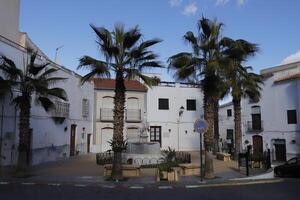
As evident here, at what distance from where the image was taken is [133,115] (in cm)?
3600

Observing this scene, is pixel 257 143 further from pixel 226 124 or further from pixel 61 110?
pixel 61 110

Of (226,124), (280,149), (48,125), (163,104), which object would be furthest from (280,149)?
(48,125)

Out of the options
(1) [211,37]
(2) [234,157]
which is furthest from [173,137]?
(1) [211,37]

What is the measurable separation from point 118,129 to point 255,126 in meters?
24.5

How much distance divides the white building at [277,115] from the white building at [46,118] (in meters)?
16.9

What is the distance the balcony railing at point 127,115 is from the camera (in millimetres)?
35219

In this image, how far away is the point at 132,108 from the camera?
36.6m

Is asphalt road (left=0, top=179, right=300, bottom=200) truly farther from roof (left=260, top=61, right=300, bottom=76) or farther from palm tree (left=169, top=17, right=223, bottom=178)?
roof (left=260, top=61, right=300, bottom=76)

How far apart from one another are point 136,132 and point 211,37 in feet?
67.3

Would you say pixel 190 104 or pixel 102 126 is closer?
pixel 102 126

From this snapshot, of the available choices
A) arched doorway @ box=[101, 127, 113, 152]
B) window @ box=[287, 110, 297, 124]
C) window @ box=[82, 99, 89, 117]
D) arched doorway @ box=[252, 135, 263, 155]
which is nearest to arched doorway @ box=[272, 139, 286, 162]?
arched doorway @ box=[252, 135, 263, 155]

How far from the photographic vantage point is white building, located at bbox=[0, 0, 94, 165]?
1959 centimetres

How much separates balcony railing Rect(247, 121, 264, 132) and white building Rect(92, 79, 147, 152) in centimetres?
1129

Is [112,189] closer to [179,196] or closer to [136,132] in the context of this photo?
[179,196]
